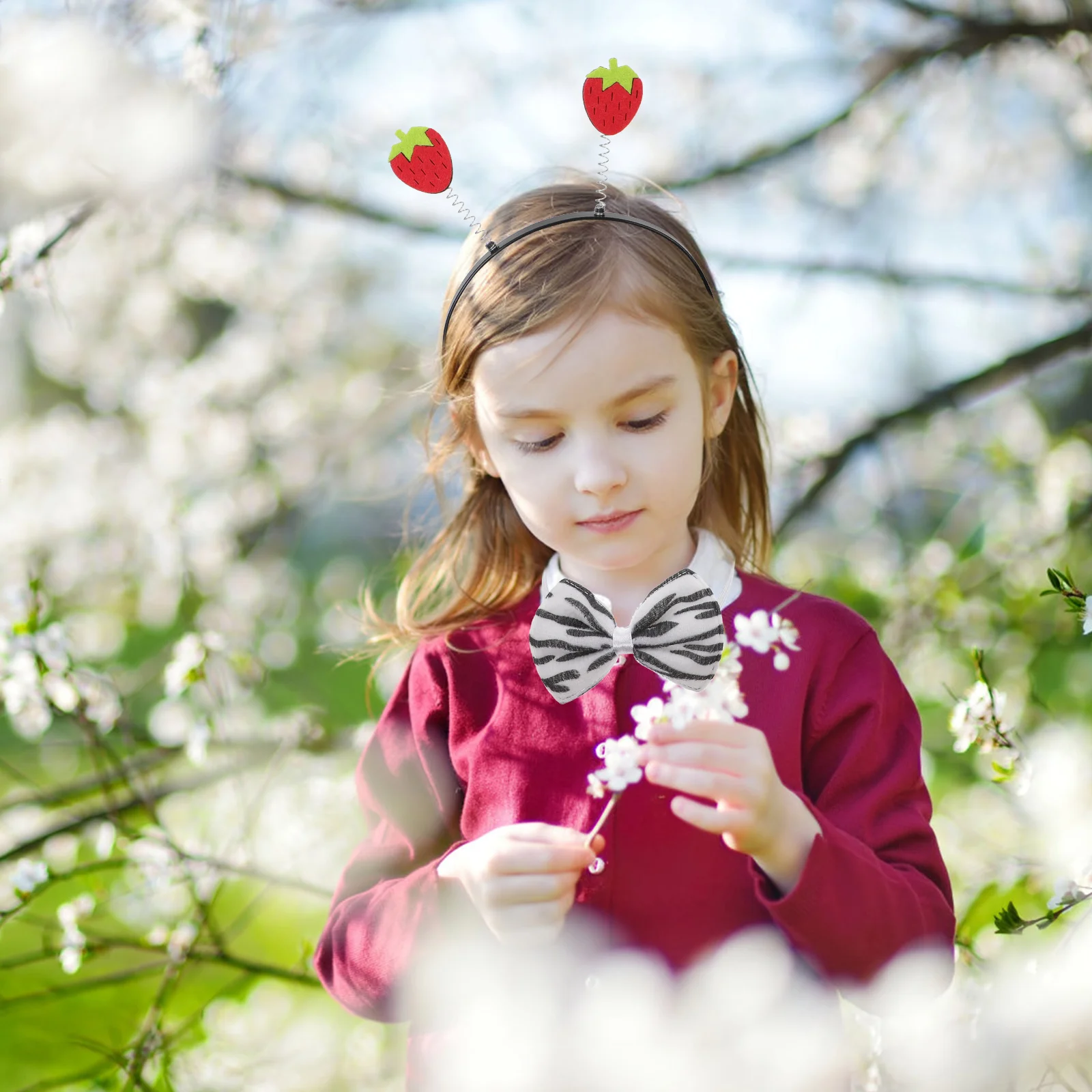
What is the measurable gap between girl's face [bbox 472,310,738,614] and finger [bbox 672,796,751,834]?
1.05 feet

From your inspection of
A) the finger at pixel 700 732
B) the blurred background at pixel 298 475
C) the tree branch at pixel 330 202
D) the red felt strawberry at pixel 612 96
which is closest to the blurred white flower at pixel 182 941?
the blurred background at pixel 298 475

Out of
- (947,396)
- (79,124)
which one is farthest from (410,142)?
(79,124)

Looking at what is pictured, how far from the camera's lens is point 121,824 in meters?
1.90

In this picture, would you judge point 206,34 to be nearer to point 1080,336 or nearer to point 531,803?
point 531,803

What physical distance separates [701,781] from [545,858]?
0.60ft

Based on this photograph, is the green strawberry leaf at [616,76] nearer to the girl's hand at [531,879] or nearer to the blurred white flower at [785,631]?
the blurred white flower at [785,631]

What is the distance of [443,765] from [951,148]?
3189mm

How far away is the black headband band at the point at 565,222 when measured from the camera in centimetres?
120

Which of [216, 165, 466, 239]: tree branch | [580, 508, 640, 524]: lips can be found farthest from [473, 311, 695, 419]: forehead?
[216, 165, 466, 239]: tree branch

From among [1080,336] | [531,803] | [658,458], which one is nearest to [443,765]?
[531,803]

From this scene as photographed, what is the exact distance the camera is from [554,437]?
112 cm

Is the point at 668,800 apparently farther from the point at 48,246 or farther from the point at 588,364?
the point at 48,246

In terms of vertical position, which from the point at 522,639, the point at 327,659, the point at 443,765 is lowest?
the point at 327,659

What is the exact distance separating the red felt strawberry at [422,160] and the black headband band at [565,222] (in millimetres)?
88
